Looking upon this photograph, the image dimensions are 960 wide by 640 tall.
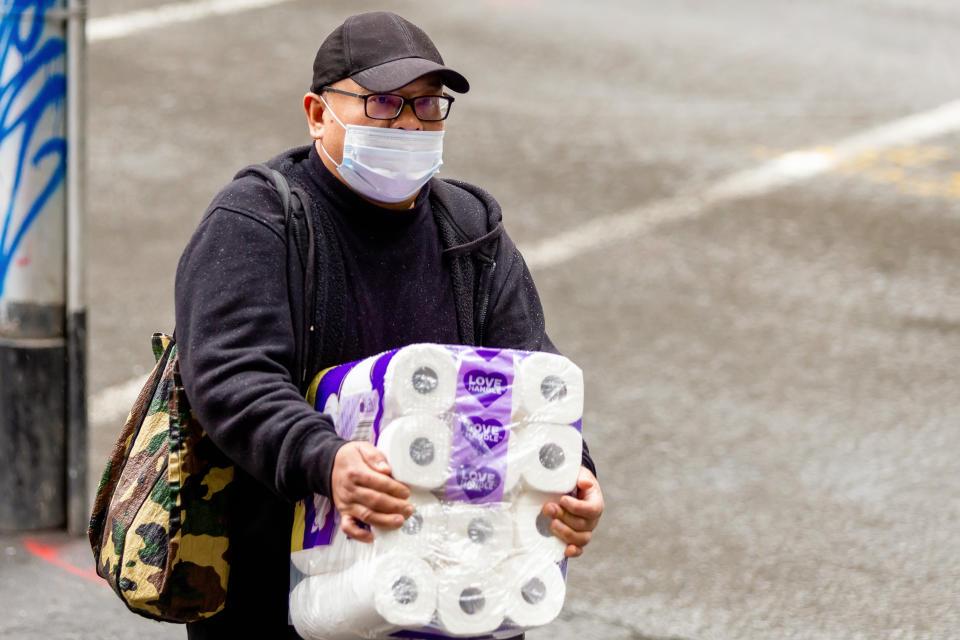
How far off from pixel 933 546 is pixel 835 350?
6.25ft

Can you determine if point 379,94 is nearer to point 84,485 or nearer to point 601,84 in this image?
point 84,485

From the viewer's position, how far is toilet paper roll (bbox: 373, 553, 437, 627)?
249cm

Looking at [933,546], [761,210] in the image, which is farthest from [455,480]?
[761,210]

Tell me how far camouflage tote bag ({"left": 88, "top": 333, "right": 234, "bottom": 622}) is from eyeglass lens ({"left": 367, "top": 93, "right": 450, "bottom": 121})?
626mm

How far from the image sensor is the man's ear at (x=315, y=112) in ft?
9.64

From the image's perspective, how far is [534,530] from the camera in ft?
8.68

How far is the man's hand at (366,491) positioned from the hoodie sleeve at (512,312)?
57 cm

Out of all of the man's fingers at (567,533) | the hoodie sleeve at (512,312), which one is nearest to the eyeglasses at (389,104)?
the hoodie sleeve at (512,312)

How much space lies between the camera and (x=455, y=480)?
2.58 meters

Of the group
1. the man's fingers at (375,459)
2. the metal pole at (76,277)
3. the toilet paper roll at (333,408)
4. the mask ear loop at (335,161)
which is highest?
the mask ear loop at (335,161)

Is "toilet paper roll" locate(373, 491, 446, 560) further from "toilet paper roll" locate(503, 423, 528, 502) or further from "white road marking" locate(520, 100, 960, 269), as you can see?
"white road marking" locate(520, 100, 960, 269)

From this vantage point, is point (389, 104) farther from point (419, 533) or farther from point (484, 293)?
point (419, 533)

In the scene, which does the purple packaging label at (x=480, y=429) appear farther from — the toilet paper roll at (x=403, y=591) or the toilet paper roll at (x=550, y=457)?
the toilet paper roll at (x=403, y=591)

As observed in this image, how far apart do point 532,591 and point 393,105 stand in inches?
38.6
